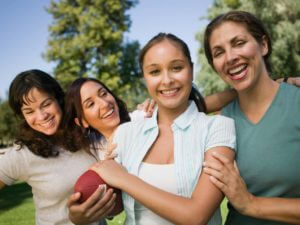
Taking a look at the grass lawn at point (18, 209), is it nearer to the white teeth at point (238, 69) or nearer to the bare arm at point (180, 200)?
the white teeth at point (238, 69)

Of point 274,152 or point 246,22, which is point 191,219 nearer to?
point 274,152

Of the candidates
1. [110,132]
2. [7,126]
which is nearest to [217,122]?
[110,132]

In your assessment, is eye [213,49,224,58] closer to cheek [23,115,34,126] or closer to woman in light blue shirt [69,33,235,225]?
woman in light blue shirt [69,33,235,225]

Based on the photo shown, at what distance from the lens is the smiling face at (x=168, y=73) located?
7.20 ft

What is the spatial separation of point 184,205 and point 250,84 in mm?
881

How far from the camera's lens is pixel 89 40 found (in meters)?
29.3

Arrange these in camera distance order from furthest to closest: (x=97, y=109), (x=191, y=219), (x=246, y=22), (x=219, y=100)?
(x=97, y=109), (x=219, y=100), (x=246, y=22), (x=191, y=219)

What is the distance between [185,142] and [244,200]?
0.46 m

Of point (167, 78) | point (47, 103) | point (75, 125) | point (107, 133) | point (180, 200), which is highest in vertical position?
point (167, 78)

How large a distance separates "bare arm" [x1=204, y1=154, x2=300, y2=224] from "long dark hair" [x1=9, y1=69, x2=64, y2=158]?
1689 mm

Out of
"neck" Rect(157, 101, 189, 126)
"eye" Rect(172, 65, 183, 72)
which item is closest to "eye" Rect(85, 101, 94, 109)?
"neck" Rect(157, 101, 189, 126)

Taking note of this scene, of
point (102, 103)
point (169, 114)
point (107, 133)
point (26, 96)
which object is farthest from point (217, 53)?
point (26, 96)

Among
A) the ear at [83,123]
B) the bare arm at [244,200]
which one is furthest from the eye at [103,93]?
the bare arm at [244,200]

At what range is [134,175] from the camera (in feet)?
6.79
